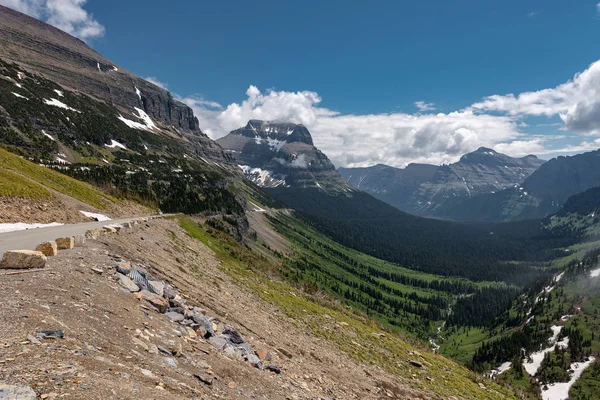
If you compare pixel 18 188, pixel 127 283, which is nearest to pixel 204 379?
pixel 127 283

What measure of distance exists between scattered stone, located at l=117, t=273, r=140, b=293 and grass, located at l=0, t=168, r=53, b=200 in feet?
98.6

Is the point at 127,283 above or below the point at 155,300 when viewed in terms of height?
above

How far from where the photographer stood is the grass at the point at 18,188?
37969 millimetres

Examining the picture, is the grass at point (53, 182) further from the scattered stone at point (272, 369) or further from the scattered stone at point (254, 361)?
the scattered stone at point (272, 369)

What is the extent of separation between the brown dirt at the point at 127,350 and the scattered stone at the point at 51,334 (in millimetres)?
263

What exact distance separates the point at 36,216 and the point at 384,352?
45.9 metres

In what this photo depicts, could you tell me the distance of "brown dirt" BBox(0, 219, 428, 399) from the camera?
887 centimetres

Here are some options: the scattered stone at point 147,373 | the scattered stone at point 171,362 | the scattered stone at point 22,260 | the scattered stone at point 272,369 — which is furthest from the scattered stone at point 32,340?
the scattered stone at point 272,369

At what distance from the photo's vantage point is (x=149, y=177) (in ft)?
524

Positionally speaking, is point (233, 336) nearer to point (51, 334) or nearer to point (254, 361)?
point (254, 361)

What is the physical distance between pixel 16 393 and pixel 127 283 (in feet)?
40.5

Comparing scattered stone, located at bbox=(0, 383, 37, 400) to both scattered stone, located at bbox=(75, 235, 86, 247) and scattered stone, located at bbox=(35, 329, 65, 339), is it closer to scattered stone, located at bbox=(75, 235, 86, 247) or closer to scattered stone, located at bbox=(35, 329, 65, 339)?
scattered stone, located at bbox=(35, 329, 65, 339)

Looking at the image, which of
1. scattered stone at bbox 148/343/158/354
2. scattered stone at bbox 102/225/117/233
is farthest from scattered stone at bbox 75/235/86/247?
scattered stone at bbox 148/343/158/354

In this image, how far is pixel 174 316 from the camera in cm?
1770
